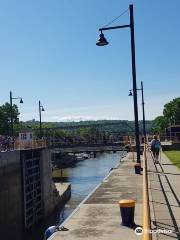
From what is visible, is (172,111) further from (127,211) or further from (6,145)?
(127,211)

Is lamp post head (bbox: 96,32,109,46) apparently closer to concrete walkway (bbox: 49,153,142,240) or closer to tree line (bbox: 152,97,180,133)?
concrete walkway (bbox: 49,153,142,240)

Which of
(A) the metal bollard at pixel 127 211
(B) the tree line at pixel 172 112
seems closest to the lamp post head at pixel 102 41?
(A) the metal bollard at pixel 127 211

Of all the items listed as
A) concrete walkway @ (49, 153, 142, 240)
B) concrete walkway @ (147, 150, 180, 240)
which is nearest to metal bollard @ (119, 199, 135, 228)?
concrete walkway @ (49, 153, 142, 240)

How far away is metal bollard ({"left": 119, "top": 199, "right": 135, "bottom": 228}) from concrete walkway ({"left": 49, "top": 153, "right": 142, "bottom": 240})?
0.18 metres

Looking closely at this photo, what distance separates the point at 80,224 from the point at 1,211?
43.7 ft

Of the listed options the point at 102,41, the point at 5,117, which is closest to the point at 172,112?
the point at 5,117

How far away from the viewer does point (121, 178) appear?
889 inches

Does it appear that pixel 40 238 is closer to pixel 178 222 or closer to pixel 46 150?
pixel 46 150

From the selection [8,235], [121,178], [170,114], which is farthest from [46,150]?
[170,114]

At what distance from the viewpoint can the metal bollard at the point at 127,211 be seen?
37.9 feet

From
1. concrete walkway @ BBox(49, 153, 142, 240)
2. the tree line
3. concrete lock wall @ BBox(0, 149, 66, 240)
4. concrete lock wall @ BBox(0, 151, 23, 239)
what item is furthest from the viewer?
the tree line

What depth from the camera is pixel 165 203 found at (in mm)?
14445

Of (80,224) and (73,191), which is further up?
(80,224)

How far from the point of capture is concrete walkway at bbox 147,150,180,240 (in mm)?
11002
